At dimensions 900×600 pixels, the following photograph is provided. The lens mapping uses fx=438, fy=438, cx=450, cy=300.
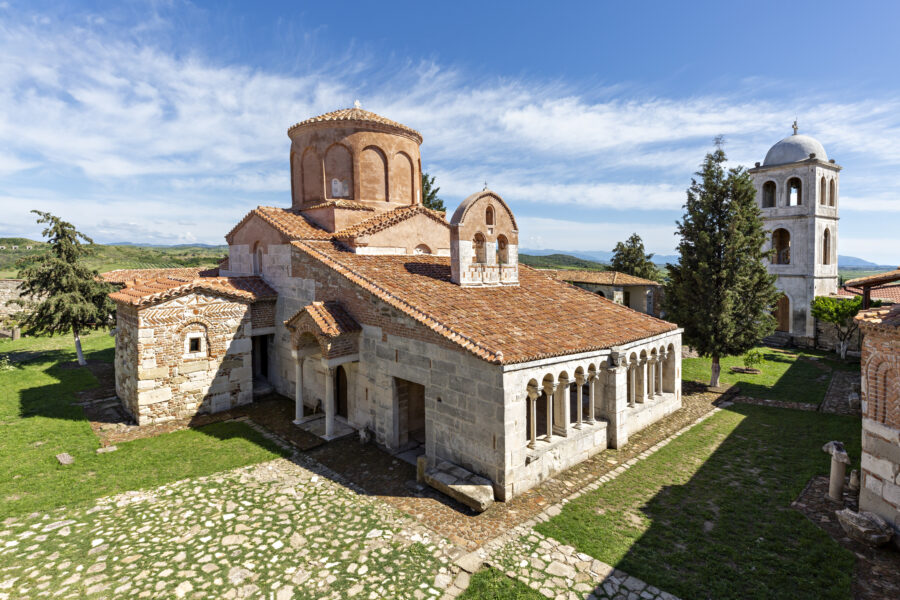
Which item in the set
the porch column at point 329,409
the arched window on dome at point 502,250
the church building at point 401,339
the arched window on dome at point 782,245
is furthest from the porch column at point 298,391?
the arched window on dome at point 782,245

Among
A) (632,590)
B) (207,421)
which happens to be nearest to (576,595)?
(632,590)

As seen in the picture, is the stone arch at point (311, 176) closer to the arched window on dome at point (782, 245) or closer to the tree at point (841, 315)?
the tree at point (841, 315)

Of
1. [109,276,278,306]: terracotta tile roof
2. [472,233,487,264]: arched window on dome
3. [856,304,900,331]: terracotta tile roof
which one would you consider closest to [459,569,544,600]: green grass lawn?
[856,304,900,331]: terracotta tile roof

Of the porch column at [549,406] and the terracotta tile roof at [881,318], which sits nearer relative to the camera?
the terracotta tile roof at [881,318]

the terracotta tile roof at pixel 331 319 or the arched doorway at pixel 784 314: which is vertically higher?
the terracotta tile roof at pixel 331 319

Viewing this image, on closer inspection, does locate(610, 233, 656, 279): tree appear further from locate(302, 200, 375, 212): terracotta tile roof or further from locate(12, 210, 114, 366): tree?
locate(12, 210, 114, 366): tree

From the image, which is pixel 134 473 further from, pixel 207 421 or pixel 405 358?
pixel 405 358
